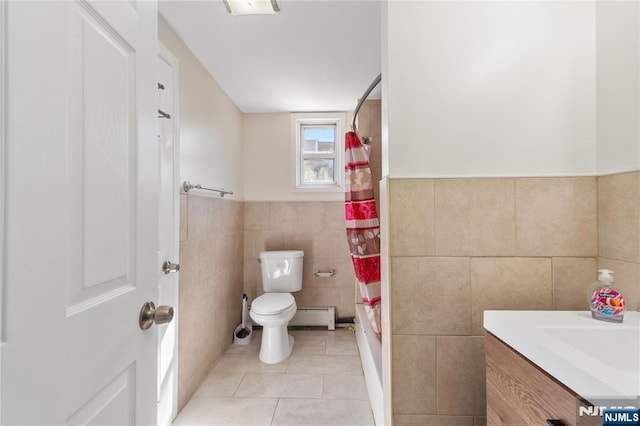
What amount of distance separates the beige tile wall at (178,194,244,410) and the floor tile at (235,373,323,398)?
1.15 ft

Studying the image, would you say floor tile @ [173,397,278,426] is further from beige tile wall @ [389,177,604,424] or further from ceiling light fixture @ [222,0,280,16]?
ceiling light fixture @ [222,0,280,16]

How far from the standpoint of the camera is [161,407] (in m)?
1.56

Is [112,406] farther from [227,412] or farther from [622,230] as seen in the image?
[622,230]

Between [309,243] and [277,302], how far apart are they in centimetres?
79

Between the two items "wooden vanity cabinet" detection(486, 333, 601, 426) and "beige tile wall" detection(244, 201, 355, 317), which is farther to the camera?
"beige tile wall" detection(244, 201, 355, 317)

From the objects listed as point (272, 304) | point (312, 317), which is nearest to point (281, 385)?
point (272, 304)

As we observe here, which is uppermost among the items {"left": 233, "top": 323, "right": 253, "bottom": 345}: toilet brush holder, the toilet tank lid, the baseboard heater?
the toilet tank lid

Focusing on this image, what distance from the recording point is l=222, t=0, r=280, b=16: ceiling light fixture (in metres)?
1.45

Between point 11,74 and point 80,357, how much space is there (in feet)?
1.69

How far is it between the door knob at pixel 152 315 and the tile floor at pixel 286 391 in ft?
4.01

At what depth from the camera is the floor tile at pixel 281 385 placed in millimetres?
1886

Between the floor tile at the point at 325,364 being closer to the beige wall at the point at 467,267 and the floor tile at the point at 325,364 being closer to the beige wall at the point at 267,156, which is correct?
the beige wall at the point at 467,267

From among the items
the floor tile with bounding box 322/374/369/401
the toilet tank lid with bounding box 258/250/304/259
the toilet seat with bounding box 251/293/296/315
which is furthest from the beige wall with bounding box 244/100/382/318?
the floor tile with bounding box 322/374/369/401

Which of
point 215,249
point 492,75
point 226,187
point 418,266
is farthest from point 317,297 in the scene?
point 492,75
